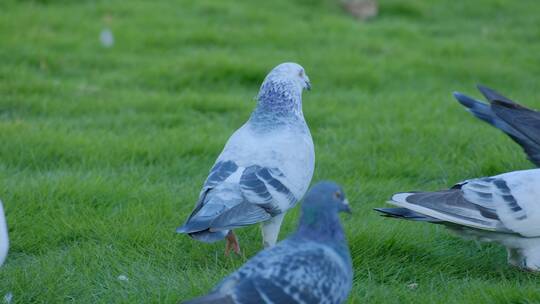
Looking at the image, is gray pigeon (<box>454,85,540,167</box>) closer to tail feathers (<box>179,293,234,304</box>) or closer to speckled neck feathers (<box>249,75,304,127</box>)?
speckled neck feathers (<box>249,75,304,127</box>)

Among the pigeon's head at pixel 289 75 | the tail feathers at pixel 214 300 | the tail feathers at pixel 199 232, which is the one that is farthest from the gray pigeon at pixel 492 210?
the tail feathers at pixel 214 300

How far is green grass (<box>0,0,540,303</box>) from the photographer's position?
4.39 metres

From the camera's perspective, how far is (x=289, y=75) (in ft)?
16.0

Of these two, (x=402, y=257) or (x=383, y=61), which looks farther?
(x=383, y=61)

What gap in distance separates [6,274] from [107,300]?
61 centimetres

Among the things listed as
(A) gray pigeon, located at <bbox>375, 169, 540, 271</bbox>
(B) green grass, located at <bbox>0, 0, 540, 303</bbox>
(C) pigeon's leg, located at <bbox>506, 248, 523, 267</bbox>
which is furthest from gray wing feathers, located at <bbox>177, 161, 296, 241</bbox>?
(C) pigeon's leg, located at <bbox>506, 248, 523, 267</bbox>

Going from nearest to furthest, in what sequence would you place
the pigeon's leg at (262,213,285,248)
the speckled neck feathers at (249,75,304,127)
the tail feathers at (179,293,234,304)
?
the tail feathers at (179,293,234,304) → the pigeon's leg at (262,213,285,248) → the speckled neck feathers at (249,75,304,127)

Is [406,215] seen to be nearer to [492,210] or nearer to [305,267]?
[492,210]

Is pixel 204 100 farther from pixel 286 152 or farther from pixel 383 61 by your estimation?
pixel 286 152

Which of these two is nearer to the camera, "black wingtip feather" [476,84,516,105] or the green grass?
the green grass

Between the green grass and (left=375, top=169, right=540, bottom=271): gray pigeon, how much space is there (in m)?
0.21

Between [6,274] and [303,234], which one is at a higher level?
[303,234]

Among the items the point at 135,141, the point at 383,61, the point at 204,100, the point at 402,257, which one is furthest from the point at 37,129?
the point at 383,61

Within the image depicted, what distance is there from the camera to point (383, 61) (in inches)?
333
